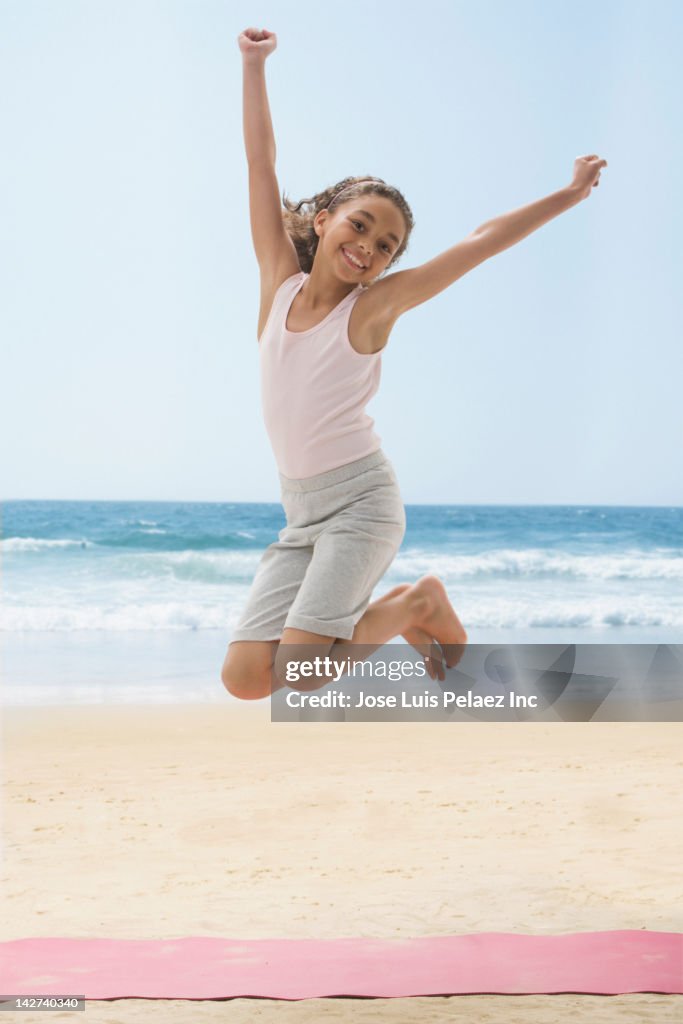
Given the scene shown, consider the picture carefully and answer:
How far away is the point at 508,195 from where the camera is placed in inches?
621

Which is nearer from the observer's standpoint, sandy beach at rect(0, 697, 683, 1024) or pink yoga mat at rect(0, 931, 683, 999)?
pink yoga mat at rect(0, 931, 683, 999)

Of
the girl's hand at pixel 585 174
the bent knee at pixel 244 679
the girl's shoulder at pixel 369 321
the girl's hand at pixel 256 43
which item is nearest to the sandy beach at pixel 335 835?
the bent knee at pixel 244 679

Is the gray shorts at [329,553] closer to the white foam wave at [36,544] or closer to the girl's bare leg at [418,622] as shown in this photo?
the girl's bare leg at [418,622]

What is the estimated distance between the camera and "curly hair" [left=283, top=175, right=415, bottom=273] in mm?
2342

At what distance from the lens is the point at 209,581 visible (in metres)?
12.5

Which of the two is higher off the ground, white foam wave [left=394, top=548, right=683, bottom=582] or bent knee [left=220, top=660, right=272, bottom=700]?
bent knee [left=220, top=660, right=272, bottom=700]

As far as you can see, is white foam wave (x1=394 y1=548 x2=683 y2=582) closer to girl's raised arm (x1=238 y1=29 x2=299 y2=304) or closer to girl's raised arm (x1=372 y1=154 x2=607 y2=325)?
girl's raised arm (x1=238 y1=29 x2=299 y2=304)

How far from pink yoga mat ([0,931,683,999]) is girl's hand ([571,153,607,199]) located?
81.4 inches

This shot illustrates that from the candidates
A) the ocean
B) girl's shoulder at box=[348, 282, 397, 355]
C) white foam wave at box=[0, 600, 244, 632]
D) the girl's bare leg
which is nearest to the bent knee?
the girl's bare leg

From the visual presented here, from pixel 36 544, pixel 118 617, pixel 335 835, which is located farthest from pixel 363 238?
pixel 36 544

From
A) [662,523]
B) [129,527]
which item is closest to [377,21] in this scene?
[129,527]

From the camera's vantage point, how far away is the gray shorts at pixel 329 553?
2.22 m

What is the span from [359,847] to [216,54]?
1208 cm

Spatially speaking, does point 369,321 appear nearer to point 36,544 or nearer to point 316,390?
point 316,390
